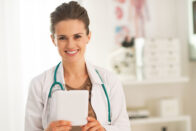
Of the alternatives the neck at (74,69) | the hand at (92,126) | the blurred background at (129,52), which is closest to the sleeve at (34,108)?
the neck at (74,69)

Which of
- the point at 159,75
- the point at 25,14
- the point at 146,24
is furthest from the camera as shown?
the point at 146,24

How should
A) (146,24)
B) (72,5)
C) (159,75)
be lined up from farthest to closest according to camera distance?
(146,24) < (159,75) < (72,5)

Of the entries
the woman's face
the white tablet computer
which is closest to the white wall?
the woman's face

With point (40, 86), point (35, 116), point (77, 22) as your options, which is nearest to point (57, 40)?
point (77, 22)

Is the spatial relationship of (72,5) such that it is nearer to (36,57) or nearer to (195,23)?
(36,57)

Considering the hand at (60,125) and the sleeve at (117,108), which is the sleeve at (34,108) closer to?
the hand at (60,125)

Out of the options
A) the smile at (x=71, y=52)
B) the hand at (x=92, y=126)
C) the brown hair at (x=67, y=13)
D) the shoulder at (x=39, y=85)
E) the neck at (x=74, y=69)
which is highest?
the brown hair at (x=67, y=13)

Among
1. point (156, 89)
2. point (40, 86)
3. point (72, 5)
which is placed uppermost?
point (72, 5)

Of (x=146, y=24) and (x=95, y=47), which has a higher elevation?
(x=146, y=24)

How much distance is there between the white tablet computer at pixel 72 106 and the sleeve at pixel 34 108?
6.3 inches

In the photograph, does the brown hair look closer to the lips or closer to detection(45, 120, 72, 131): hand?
the lips

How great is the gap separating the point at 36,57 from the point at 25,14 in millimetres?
355

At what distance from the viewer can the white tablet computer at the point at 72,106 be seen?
3.80 ft

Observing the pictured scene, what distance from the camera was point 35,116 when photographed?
4.29ft
